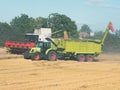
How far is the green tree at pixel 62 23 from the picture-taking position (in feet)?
250

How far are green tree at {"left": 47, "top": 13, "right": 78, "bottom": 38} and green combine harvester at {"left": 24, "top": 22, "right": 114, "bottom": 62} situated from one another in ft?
133

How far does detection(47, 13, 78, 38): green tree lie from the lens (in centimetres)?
7631

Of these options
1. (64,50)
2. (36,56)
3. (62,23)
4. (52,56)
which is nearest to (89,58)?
(64,50)

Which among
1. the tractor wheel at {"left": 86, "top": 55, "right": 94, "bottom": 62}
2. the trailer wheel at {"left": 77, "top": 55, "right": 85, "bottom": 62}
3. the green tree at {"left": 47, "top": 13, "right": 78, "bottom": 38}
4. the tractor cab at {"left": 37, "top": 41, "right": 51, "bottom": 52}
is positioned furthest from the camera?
the green tree at {"left": 47, "top": 13, "right": 78, "bottom": 38}

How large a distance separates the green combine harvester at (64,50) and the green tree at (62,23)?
133 ft

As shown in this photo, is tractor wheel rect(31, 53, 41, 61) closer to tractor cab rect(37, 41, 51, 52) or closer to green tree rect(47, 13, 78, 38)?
tractor cab rect(37, 41, 51, 52)

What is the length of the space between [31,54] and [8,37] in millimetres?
24783

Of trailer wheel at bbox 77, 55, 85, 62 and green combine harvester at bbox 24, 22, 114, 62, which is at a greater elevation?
green combine harvester at bbox 24, 22, 114, 62

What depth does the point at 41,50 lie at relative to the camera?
3316cm

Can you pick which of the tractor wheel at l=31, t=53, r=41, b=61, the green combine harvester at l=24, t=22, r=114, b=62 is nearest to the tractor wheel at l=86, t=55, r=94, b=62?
the green combine harvester at l=24, t=22, r=114, b=62

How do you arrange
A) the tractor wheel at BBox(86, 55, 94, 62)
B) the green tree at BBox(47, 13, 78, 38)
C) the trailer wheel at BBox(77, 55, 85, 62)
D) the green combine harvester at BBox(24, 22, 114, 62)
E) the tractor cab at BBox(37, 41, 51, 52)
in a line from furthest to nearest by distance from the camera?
the green tree at BBox(47, 13, 78, 38) < the tractor wheel at BBox(86, 55, 94, 62) < the trailer wheel at BBox(77, 55, 85, 62) < the tractor cab at BBox(37, 41, 51, 52) < the green combine harvester at BBox(24, 22, 114, 62)

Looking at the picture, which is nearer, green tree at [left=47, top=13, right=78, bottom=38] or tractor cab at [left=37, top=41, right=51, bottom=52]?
tractor cab at [left=37, top=41, right=51, bottom=52]

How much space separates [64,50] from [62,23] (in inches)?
1765

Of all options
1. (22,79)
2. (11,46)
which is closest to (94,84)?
(22,79)
